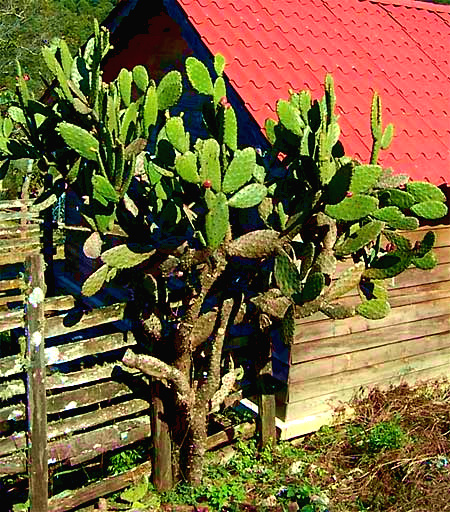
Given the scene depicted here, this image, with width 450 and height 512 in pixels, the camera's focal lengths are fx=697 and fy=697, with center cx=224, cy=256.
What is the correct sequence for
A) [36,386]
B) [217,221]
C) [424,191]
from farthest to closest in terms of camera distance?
[424,191] < [36,386] < [217,221]

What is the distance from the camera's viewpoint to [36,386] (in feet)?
14.5

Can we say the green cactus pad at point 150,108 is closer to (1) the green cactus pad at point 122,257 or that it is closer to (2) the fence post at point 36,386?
→ (1) the green cactus pad at point 122,257

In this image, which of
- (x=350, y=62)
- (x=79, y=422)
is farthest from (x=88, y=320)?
(x=350, y=62)

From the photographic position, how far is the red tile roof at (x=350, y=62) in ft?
20.0

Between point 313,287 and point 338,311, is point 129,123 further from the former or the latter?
point 338,311

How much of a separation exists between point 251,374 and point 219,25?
3136 mm

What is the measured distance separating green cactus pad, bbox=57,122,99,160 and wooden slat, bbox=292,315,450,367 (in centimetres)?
249

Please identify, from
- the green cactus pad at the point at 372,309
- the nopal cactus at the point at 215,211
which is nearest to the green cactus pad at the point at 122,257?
the nopal cactus at the point at 215,211

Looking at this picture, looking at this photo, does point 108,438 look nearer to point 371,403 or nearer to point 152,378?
point 152,378

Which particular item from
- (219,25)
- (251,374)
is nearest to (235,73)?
(219,25)

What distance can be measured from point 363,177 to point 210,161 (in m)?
1.00

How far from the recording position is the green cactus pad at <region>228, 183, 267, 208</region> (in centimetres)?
445

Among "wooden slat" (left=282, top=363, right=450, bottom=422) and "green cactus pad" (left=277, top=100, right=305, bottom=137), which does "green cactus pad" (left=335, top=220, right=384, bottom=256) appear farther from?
"wooden slat" (left=282, top=363, right=450, bottom=422)

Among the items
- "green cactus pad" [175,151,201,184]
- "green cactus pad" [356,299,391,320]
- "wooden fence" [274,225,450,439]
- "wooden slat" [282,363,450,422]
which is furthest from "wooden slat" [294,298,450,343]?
"green cactus pad" [175,151,201,184]
